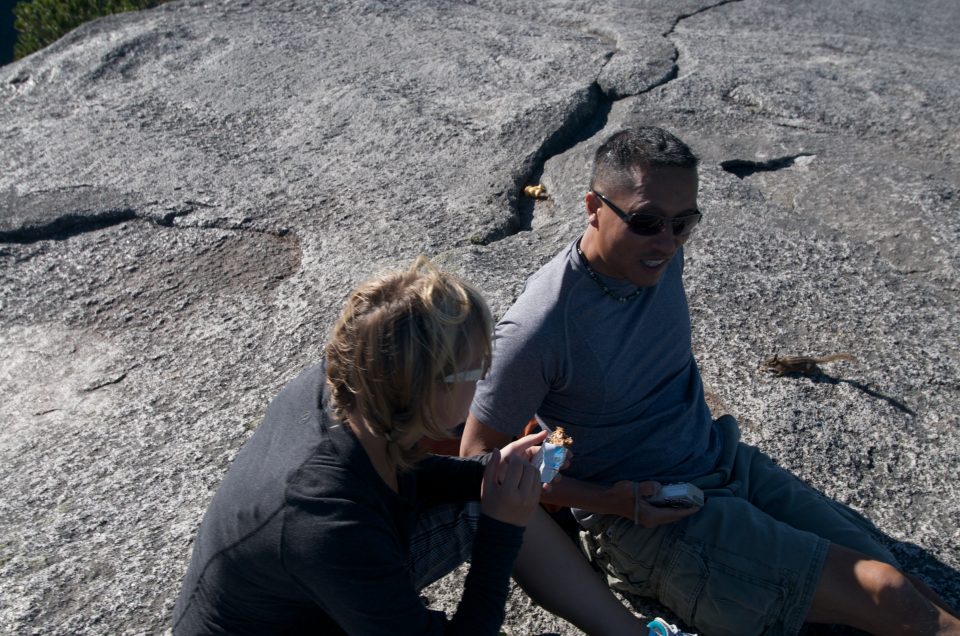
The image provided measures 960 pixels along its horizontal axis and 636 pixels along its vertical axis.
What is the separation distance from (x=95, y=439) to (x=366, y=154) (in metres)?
1.91

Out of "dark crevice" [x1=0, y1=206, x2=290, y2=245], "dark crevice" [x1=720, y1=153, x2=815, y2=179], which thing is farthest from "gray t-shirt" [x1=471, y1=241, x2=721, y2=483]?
"dark crevice" [x1=0, y1=206, x2=290, y2=245]

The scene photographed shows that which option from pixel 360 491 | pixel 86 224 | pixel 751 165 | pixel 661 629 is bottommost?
pixel 751 165

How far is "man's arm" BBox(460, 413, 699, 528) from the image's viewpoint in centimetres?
197

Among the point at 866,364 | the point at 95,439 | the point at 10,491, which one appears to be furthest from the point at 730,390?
the point at 10,491

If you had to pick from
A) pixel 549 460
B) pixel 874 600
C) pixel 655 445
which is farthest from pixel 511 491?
pixel 874 600

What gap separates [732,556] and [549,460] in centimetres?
47

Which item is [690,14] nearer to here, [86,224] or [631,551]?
[86,224]

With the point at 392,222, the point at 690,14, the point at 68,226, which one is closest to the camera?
the point at 392,222

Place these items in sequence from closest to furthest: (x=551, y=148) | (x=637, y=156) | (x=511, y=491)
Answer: (x=511, y=491) < (x=637, y=156) < (x=551, y=148)

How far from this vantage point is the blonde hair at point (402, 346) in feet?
4.91

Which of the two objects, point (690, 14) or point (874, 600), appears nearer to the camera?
point (874, 600)

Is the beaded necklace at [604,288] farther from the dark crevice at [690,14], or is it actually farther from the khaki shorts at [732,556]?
the dark crevice at [690,14]

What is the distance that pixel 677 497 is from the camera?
1.98 m

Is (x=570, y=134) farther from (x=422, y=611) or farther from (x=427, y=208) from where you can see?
(x=422, y=611)
